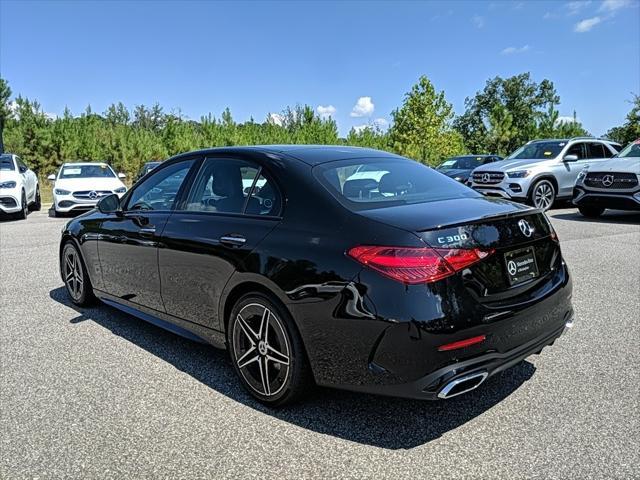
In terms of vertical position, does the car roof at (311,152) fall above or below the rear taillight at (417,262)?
above

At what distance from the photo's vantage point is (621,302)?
16.8 feet

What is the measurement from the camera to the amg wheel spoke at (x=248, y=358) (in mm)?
3141

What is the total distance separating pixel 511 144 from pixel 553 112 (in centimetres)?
680

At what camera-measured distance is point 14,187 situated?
43.4 feet

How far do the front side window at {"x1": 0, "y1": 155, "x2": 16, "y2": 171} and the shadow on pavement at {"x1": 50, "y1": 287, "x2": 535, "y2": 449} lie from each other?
41.2 feet

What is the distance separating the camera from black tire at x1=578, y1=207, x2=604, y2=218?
11.9 meters

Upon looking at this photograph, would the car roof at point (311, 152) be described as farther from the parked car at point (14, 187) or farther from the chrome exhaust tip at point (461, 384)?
the parked car at point (14, 187)

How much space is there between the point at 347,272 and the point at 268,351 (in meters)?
0.80

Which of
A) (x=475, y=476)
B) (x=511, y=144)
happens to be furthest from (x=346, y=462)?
(x=511, y=144)

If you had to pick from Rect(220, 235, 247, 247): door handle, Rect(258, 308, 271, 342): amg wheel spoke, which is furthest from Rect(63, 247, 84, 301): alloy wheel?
Rect(258, 308, 271, 342): amg wheel spoke


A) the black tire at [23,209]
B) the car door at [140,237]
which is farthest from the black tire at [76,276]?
the black tire at [23,209]

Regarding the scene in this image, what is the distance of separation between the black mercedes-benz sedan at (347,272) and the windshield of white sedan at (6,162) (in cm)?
1209

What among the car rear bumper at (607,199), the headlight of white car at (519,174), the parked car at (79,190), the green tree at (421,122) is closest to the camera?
the car rear bumper at (607,199)

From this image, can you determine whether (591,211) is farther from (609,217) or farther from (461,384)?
(461,384)
